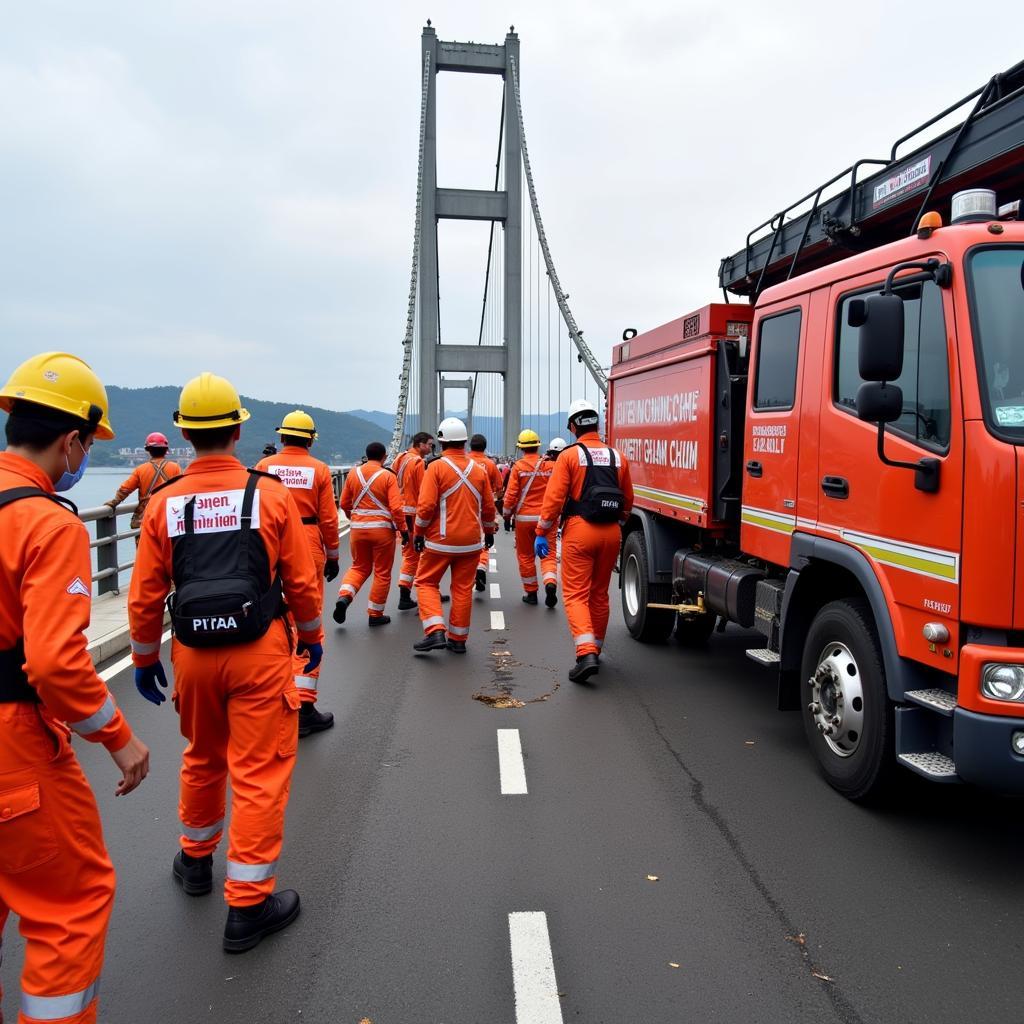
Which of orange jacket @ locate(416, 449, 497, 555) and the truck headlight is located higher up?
orange jacket @ locate(416, 449, 497, 555)

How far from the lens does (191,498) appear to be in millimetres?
3059

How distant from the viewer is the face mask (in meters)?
2.36

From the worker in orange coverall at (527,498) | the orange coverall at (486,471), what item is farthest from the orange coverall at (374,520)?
the worker in orange coverall at (527,498)

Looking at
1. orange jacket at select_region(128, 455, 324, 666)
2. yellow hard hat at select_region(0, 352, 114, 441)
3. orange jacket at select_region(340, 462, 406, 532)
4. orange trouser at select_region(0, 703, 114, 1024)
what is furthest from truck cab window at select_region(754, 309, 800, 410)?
orange jacket at select_region(340, 462, 406, 532)

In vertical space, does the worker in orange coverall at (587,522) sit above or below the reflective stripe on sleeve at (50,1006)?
above

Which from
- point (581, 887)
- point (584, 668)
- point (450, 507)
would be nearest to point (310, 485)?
point (450, 507)

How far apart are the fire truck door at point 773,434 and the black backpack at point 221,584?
3.08 meters

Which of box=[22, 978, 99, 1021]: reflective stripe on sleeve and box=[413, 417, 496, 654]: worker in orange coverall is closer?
box=[22, 978, 99, 1021]: reflective stripe on sleeve

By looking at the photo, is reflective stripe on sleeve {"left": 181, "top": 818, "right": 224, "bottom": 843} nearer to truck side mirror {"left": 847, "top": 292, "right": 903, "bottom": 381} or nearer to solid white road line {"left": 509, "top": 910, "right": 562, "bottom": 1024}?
solid white road line {"left": 509, "top": 910, "right": 562, "bottom": 1024}

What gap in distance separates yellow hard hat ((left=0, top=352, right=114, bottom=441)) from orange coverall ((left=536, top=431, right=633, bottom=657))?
15.3 ft

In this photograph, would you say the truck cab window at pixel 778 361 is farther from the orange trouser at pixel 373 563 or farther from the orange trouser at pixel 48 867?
the orange trouser at pixel 373 563

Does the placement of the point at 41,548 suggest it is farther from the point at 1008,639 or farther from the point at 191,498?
the point at 1008,639

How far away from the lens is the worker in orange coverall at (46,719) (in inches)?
82.0

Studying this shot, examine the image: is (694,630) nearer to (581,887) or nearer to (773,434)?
(773,434)
